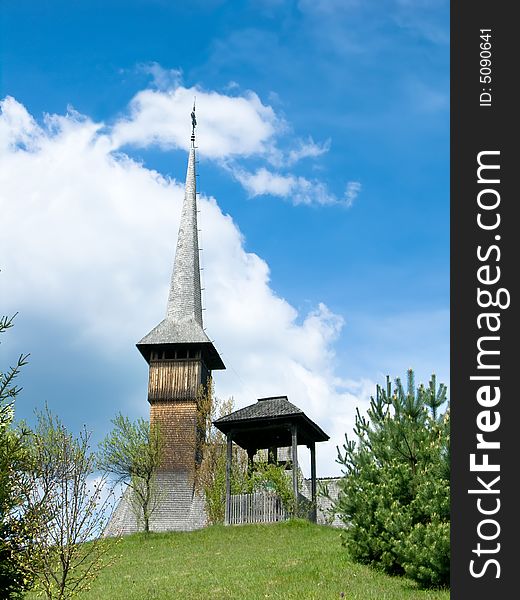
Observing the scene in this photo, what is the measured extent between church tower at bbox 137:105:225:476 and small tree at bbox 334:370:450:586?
81.4ft

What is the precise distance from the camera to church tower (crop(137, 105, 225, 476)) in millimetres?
41312

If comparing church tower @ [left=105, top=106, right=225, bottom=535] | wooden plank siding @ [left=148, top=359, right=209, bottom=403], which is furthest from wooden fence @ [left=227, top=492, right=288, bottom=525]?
wooden plank siding @ [left=148, top=359, right=209, bottom=403]

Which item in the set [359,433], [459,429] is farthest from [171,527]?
[459,429]

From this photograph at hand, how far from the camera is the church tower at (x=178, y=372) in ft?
136

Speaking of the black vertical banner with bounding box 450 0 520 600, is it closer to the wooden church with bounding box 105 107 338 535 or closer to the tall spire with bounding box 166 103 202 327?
the wooden church with bounding box 105 107 338 535

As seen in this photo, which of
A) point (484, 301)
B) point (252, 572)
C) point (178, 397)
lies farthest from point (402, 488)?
point (178, 397)

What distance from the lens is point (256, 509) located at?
Answer: 31109 millimetres

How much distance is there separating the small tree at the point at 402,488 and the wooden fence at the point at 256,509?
1379 centimetres

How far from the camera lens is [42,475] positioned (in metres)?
13.9

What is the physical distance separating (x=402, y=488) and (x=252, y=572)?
4362mm

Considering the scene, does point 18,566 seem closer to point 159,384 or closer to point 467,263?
point 467,263

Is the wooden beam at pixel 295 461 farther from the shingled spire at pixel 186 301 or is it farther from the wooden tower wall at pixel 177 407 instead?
the shingled spire at pixel 186 301

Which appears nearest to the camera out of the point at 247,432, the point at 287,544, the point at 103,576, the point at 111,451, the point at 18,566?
the point at 18,566

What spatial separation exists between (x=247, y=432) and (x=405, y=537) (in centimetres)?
1806
